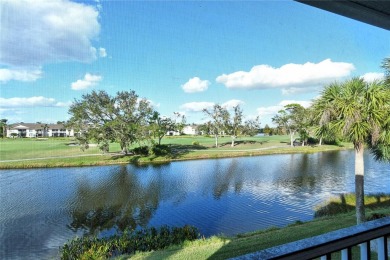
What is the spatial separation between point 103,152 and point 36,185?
5.00m

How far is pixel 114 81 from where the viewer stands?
11.1 feet

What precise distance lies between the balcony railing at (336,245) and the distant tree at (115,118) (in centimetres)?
546

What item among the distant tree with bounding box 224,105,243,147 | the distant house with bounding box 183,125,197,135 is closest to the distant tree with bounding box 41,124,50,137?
the distant house with bounding box 183,125,197,135

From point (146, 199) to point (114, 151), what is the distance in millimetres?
4445

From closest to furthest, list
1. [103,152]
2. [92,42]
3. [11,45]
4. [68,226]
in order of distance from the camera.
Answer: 1. [11,45]
2. [92,42]
3. [68,226]
4. [103,152]

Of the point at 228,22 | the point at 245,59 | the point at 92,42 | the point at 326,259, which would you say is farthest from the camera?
the point at 245,59

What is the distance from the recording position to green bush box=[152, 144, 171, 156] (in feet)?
41.0

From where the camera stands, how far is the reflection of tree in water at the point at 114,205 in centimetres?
531

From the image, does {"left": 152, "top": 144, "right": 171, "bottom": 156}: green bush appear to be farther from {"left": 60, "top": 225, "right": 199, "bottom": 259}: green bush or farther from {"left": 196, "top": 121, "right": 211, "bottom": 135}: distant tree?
{"left": 60, "top": 225, "right": 199, "bottom": 259}: green bush

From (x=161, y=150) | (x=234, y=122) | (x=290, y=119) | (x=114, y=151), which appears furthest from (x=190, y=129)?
(x=290, y=119)

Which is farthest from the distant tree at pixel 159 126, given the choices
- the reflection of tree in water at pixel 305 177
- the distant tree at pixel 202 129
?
the reflection of tree in water at pixel 305 177

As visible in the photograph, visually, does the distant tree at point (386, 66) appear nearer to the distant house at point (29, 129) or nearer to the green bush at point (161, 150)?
the distant house at point (29, 129)

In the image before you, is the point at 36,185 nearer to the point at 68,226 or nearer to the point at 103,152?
the point at 68,226

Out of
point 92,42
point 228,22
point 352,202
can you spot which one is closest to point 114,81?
point 92,42
